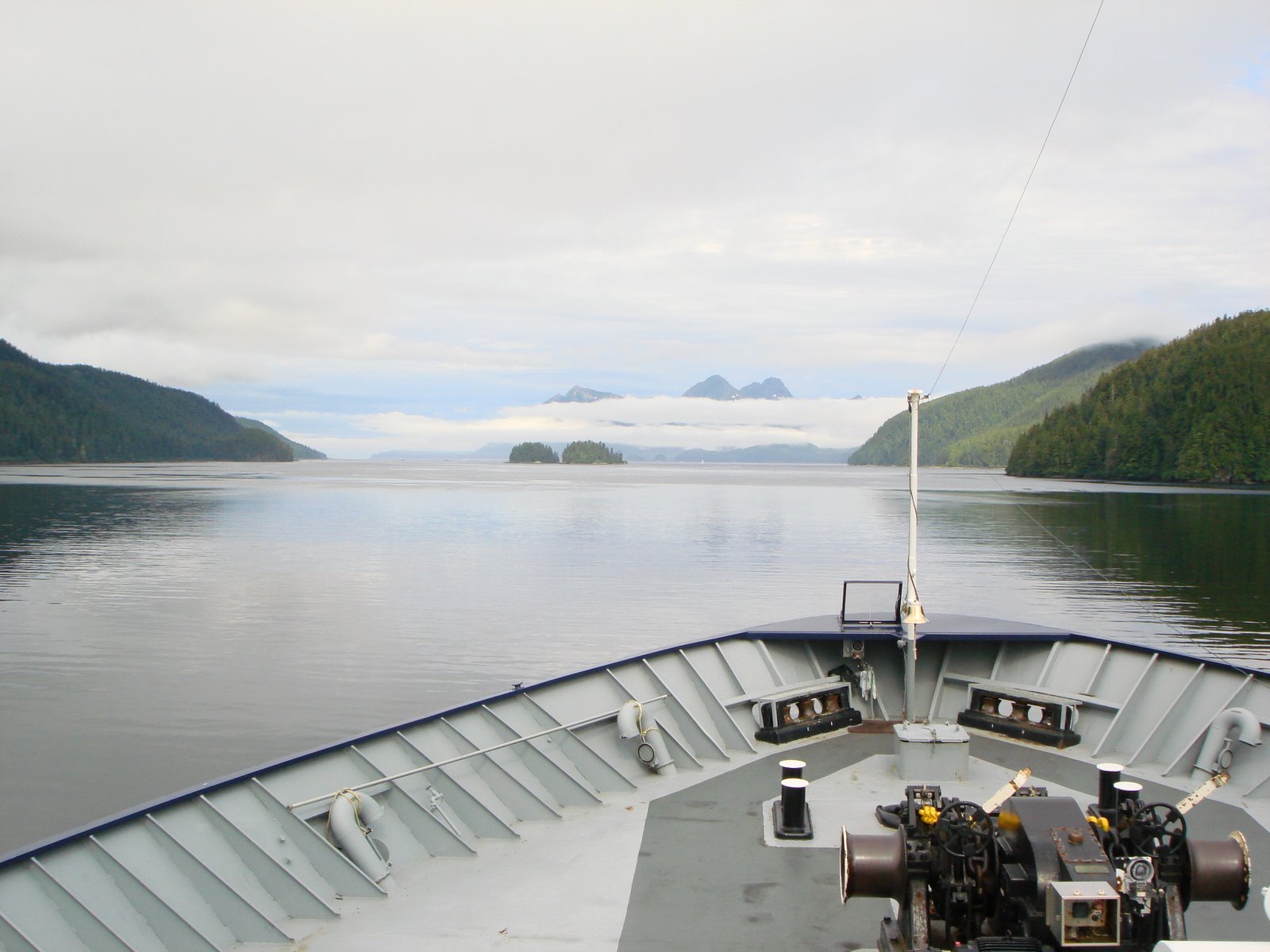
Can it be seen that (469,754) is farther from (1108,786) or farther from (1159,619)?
(1159,619)

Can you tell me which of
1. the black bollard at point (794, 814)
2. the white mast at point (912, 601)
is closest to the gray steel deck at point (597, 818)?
the black bollard at point (794, 814)

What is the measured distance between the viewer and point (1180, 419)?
147375 millimetres

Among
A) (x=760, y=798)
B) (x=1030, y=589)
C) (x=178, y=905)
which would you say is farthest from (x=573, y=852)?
(x=1030, y=589)

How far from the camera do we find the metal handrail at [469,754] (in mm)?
7457

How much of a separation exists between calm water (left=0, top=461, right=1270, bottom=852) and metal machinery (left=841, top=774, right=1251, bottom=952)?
13530mm

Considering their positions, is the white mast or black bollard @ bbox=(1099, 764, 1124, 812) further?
the white mast

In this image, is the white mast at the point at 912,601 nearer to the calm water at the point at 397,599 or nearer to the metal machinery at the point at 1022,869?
the metal machinery at the point at 1022,869

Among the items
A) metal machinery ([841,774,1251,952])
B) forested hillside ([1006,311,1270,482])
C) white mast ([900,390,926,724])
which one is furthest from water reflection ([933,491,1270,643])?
forested hillside ([1006,311,1270,482])

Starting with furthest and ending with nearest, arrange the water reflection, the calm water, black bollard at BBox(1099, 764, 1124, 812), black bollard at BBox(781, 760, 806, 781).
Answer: the water reflection
the calm water
black bollard at BBox(781, 760, 806, 781)
black bollard at BBox(1099, 764, 1124, 812)

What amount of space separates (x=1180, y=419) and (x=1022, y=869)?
165769mm

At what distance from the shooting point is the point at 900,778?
31.6 feet

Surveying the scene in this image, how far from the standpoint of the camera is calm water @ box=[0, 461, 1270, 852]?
19422 millimetres

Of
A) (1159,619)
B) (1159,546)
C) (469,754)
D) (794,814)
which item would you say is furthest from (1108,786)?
(1159,546)

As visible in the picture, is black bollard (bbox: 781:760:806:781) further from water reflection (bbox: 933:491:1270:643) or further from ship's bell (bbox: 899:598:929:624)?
water reflection (bbox: 933:491:1270:643)
